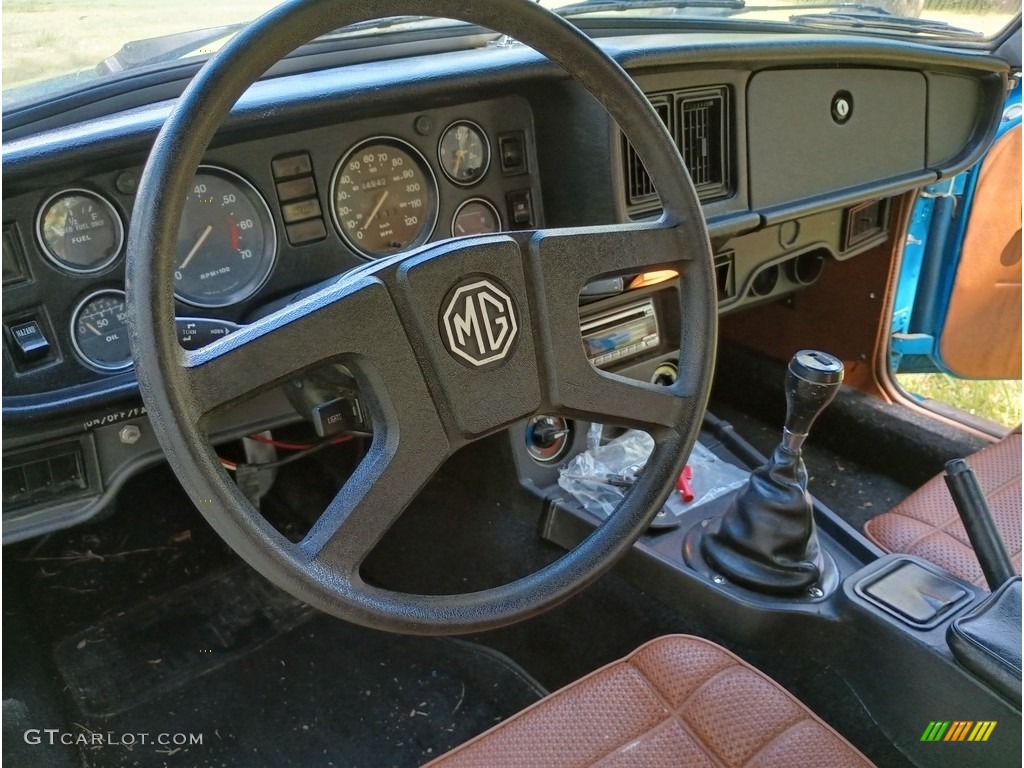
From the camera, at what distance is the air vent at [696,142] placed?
4.75 ft

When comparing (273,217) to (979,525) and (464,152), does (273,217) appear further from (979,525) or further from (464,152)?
(979,525)

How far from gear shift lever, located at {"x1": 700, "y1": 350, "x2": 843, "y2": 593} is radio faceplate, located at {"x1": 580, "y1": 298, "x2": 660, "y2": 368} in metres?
0.36

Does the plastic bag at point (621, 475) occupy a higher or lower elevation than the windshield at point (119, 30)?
lower

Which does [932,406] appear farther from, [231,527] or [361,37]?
[231,527]

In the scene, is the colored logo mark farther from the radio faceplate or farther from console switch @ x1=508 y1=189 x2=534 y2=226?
console switch @ x1=508 y1=189 x2=534 y2=226

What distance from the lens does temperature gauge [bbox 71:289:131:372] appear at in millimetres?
1181

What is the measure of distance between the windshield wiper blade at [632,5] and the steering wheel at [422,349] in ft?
2.39

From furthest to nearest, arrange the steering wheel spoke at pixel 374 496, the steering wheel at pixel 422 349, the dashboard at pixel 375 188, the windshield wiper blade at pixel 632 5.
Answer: the windshield wiper blade at pixel 632 5, the dashboard at pixel 375 188, the steering wheel spoke at pixel 374 496, the steering wheel at pixel 422 349

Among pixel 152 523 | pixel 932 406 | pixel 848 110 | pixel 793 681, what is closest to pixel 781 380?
pixel 932 406

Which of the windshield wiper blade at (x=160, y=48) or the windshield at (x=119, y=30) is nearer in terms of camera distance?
the windshield at (x=119, y=30)

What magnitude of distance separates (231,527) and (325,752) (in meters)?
0.94

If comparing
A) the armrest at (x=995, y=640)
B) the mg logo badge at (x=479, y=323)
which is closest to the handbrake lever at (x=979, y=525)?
the armrest at (x=995, y=640)

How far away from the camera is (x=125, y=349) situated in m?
1.22

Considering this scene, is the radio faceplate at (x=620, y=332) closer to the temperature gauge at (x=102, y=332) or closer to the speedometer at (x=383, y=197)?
the speedometer at (x=383, y=197)
